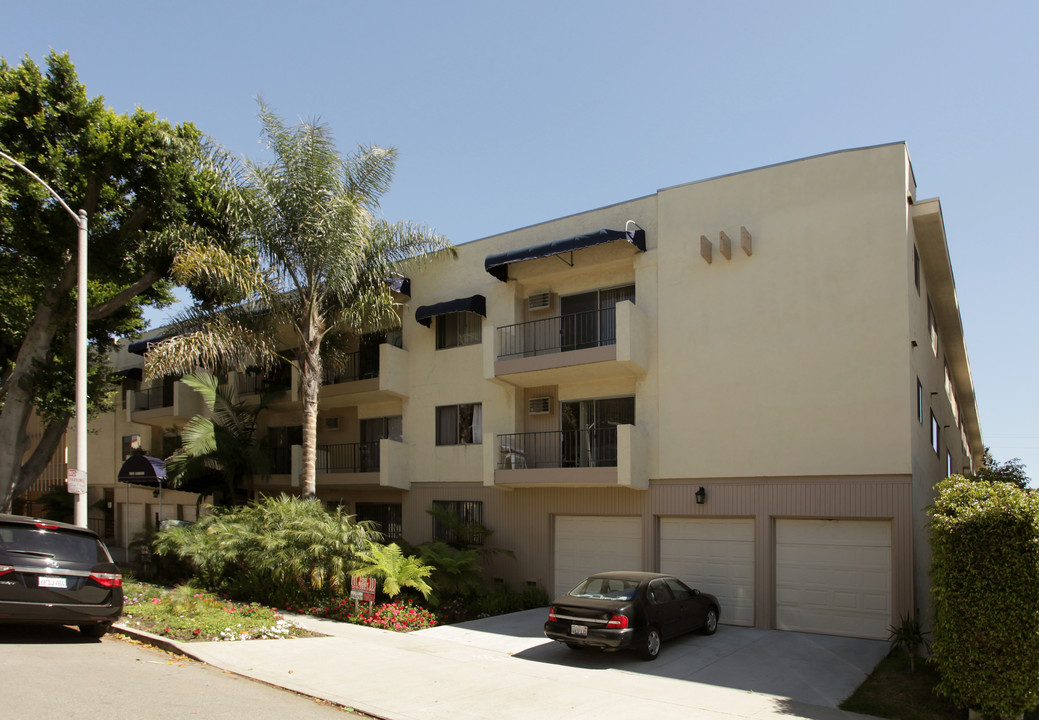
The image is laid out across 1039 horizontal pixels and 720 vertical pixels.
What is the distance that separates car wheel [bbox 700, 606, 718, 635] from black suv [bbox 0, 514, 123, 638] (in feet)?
30.9

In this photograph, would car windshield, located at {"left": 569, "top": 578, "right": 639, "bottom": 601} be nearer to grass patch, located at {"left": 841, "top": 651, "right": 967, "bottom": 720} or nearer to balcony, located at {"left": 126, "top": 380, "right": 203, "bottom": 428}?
grass patch, located at {"left": 841, "top": 651, "right": 967, "bottom": 720}

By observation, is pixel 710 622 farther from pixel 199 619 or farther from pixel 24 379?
pixel 24 379

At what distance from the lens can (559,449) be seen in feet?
60.6

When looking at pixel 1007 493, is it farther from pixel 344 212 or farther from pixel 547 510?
pixel 344 212

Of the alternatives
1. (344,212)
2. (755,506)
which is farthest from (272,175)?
(755,506)

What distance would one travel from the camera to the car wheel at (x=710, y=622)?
13.9 metres

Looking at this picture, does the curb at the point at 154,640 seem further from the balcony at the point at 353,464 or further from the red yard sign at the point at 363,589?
the balcony at the point at 353,464

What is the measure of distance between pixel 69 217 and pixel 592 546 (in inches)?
570

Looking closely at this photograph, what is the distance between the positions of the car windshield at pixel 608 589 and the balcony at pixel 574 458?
357 centimetres

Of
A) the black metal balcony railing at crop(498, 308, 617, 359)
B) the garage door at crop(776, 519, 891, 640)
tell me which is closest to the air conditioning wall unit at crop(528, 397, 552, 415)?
the black metal balcony railing at crop(498, 308, 617, 359)

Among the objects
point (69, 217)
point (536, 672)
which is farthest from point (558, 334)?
point (69, 217)

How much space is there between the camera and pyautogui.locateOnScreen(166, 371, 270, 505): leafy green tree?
70.4 ft

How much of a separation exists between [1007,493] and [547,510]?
421 inches

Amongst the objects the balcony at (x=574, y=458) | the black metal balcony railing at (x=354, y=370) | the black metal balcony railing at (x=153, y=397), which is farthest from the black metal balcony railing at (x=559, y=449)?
the black metal balcony railing at (x=153, y=397)
